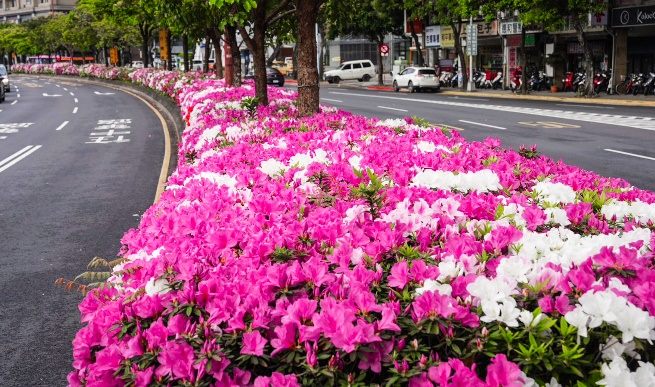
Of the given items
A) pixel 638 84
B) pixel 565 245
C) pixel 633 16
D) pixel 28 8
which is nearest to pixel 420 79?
pixel 633 16

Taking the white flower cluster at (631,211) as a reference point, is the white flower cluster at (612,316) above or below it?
below

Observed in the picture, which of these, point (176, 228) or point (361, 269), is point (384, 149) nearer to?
point (176, 228)

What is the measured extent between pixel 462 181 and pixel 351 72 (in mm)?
57426

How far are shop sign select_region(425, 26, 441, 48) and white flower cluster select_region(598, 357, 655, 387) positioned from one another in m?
54.6

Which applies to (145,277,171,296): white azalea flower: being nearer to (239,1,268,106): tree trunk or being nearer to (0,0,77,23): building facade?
(239,1,268,106): tree trunk

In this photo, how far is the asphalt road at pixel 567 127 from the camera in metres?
14.2

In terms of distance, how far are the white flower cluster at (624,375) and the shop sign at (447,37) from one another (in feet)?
174

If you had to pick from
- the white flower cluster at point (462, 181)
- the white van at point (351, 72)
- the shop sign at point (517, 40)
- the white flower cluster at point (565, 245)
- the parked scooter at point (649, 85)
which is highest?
the shop sign at point (517, 40)

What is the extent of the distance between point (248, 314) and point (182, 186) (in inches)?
115

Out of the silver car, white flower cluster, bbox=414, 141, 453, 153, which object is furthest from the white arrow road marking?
the silver car

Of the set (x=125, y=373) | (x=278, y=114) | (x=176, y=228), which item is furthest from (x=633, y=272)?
(x=278, y=114)

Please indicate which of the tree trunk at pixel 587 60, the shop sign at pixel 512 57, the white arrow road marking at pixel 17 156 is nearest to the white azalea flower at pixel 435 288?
the white arrow road marking at pixel 17 156

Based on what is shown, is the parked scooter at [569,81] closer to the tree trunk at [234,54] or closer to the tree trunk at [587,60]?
the tree trunk at [587,60]

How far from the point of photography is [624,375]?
2350 mm
